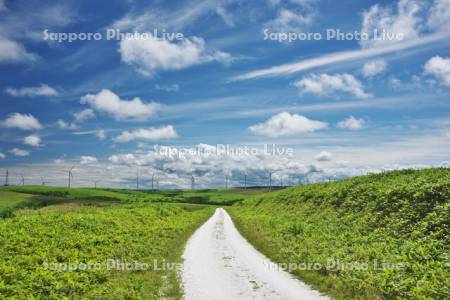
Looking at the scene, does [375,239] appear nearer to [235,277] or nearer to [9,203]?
[235,277]

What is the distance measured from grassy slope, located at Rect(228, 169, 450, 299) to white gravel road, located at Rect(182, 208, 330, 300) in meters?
1.07

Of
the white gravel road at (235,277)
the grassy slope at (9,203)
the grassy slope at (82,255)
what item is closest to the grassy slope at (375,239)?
the white gravel road at (235,277)

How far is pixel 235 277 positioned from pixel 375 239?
10.8 meters

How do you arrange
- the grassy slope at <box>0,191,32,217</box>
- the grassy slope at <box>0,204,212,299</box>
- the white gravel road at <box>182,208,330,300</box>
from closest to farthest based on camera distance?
1. the grassy slope at <box>0,204,212,299</box>
2. the white gravel road at <box>182,208,330,300</box>
3. the grassy slope at <box>0,191,32,217</box>

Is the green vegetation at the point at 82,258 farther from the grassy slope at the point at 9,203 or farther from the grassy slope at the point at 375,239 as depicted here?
the grassy slope at the point at 9,203

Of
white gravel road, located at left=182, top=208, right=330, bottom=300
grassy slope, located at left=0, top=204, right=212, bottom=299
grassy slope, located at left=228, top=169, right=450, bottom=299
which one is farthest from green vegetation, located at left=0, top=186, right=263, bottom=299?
grassy slope, located at left=228, top=169, right=450, bottom=299

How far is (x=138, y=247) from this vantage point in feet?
80.3

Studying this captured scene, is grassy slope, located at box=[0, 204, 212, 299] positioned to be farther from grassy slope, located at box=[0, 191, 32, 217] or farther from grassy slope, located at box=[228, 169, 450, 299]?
grassy slope, located at box=[0, 191, 32, 217]

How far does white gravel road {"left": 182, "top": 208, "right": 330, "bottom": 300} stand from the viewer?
14.6 metres

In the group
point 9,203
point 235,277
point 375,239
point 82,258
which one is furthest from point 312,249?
point 9,203

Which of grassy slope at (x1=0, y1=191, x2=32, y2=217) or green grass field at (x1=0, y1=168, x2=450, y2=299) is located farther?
grassy slope at (x1=0, y1=191, x2=32, y2=217)

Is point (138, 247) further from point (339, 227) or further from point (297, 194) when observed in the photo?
point (297, 194)

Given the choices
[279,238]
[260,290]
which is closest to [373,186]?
[279,238]

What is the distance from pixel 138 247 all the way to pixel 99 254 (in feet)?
11.4
